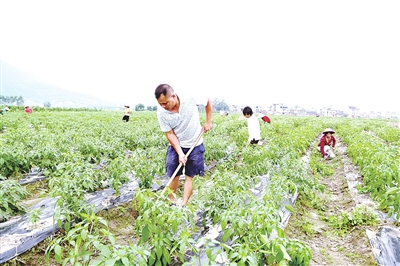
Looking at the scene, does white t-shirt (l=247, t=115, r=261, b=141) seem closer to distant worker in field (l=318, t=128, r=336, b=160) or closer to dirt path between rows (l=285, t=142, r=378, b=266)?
dirt path between rows (l=285, t=142, r=378, b=266)

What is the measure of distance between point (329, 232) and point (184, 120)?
2.41 meters

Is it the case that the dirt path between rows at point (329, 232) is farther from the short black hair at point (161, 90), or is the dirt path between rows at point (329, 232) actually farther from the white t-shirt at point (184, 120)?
the short black hair at point (161, 90)

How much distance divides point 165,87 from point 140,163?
165 centimetres

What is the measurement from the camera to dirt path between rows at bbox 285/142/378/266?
3.06m

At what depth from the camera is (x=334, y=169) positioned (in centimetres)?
711

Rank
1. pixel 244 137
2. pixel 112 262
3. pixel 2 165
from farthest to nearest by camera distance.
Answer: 1. pixel 244 137
2. pixel 2 165
3. pixel 112 262

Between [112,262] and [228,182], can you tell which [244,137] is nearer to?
[228,182]

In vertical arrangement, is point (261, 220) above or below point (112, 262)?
above

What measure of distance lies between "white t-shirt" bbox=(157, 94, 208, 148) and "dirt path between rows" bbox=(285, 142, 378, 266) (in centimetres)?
174

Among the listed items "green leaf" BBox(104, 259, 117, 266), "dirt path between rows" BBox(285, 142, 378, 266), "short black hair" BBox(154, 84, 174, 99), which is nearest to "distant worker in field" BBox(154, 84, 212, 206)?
"short black hair" BBox(154, 84, 174, 99)

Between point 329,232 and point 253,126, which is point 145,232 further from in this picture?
point 253,126

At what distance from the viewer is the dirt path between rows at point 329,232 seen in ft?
10.1

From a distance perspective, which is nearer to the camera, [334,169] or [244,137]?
[334,169]

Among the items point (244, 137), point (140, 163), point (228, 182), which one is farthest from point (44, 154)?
point (244, 137)
